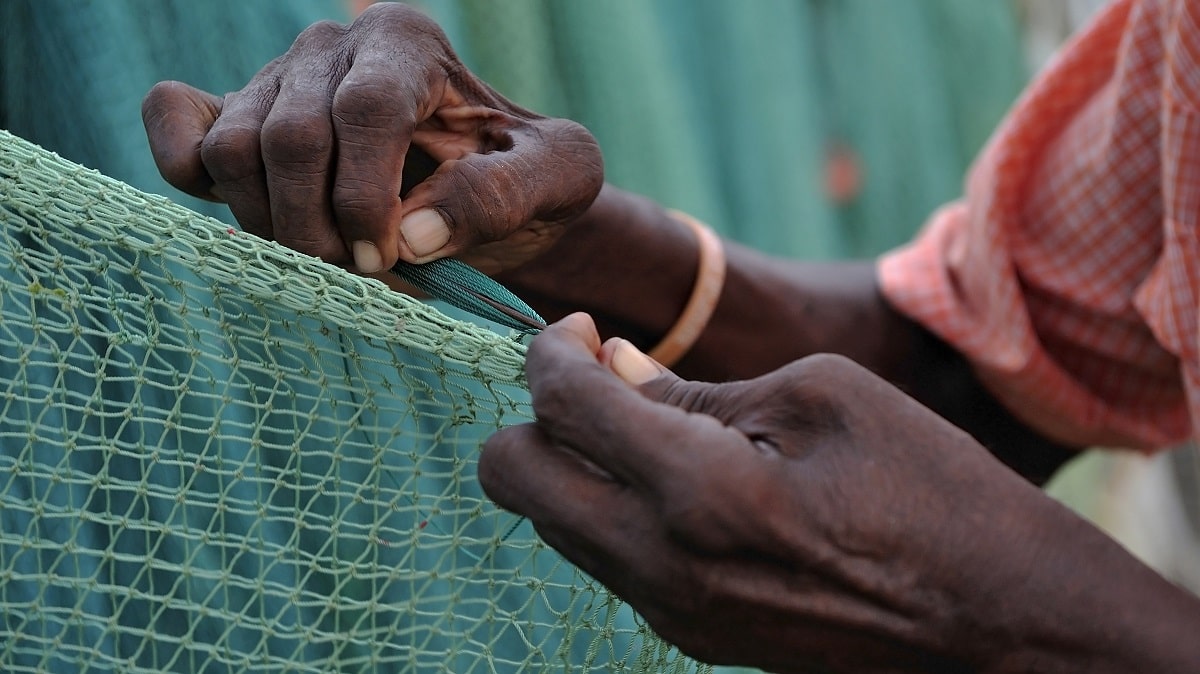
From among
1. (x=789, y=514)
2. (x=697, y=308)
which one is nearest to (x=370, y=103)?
(x=789, y=514)

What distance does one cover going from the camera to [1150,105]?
0.88 m

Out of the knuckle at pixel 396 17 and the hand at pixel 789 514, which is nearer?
the hand at pixel 789 514

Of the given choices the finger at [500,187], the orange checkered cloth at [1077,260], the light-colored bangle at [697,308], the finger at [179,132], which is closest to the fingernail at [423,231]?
the finger at [500,187]

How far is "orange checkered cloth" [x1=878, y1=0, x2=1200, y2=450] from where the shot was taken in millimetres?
901

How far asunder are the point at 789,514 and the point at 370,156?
27 centimetres

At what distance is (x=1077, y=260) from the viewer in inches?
37.9

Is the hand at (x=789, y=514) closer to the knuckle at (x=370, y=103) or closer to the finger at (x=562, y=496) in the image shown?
the finger at (x=562, y=496)

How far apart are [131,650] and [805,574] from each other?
403mm

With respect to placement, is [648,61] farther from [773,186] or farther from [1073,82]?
[1073,82]

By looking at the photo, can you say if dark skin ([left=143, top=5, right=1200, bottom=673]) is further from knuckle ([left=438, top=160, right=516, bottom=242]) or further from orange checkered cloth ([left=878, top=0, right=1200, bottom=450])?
orange checkered cloth ([left=878, top=0, right=1200, bottom=450])

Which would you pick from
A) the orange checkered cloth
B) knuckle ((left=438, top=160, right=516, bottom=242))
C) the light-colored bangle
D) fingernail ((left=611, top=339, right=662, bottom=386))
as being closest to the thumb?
fingernail ((left=611, top=339, right=662, bottom=386))

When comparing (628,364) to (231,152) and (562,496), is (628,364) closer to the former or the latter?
(562,496)

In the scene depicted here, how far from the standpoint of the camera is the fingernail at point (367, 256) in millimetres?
562

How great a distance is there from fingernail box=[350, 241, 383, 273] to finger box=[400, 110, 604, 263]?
1cm
